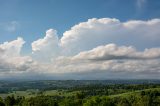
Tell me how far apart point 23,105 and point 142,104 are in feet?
265

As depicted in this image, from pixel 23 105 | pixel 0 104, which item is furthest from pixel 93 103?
pixel 0 104

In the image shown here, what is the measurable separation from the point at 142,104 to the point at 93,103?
3324 centimetres

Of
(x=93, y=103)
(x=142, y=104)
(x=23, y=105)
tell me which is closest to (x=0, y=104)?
(x=23, y=105)

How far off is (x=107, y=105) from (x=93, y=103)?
9.40 meters

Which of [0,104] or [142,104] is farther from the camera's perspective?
[142,104]

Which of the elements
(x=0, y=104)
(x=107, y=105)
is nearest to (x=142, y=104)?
(x=107, y=105)

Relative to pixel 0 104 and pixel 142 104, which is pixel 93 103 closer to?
pixel 142 104

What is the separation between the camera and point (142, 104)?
645 feet

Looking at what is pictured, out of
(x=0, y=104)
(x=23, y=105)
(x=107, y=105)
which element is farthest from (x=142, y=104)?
(x=0, y=104)

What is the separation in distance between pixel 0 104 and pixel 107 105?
227 feet

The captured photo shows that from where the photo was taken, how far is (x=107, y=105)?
19412cm

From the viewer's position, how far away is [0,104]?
184500mm

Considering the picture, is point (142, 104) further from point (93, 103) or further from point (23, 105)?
point (23, 105)

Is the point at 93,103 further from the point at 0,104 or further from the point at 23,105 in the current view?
the point at 0,104
